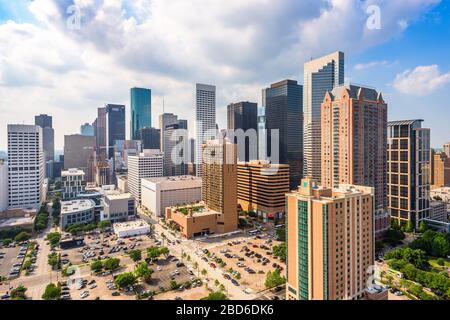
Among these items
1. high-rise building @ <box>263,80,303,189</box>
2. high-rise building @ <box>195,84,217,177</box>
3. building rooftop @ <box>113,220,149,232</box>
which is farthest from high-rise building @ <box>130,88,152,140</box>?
building rooftop @ <box>113,220,149,232</box>

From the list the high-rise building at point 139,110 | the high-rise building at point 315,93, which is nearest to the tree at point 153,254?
the high-rise building at point 315,93

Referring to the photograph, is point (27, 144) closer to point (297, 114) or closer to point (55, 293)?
point (55, 293)

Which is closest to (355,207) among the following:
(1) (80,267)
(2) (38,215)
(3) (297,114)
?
(1) (80,267)

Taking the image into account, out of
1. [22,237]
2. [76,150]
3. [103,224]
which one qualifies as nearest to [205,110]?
[76,150]

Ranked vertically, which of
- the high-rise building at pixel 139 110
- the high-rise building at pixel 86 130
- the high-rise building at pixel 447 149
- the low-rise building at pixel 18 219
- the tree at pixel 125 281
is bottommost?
the tree at pixel 125 281

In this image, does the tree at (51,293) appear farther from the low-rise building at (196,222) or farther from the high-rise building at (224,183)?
the high-rise building at (224,183)

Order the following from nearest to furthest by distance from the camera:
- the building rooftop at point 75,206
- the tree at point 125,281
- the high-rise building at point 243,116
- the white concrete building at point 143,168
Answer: the tree at point 125,281, the building rooftop at point 75,206, the white concrete building at point 143,168, the high-rise building at point 243,116
